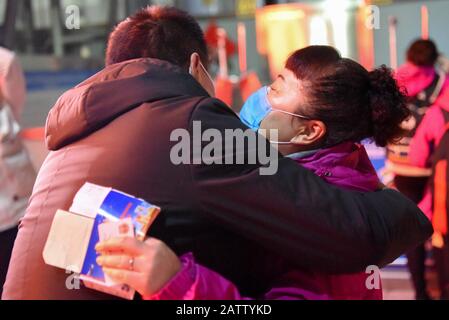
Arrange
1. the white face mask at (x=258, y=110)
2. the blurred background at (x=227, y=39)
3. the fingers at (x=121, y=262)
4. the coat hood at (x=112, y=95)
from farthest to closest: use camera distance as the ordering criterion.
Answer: the blurred background at (x=227, y=39), the white face mask at (x=258, y=110), the coat hood at (x=112, y=95), the fingers at (x=121, y=262)

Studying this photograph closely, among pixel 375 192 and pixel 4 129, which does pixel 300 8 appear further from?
pixel 375 192

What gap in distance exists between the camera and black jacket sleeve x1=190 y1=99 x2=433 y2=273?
115cm

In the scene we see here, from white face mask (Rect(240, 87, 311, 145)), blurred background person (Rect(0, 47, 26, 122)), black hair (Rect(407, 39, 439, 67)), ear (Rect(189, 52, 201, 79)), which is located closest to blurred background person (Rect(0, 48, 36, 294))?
blurred background person (Rect(0, 47, 26, 122))

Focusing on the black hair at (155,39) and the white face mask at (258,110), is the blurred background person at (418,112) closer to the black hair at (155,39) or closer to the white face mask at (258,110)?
the white face mask at (258,110)

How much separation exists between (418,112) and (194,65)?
114 inches

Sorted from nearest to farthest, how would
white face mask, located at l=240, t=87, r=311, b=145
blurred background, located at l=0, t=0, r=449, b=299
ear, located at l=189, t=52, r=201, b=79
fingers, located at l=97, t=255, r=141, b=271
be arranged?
fingers, located at l=97, t=255, r=141, b=271, ear, located at l=189, t=52, r=201, b=79, white face mask, located at l=240, t=87, r=311, b=145, blurred background, located at l=0, t=0, r=449, b=299

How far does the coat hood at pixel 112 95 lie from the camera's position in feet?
4.01

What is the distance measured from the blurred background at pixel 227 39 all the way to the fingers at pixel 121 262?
12.0ft

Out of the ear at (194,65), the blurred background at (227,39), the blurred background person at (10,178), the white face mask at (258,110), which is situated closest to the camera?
the ear at (194,65)

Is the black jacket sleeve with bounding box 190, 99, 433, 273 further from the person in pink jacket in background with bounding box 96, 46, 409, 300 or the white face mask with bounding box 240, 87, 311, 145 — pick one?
the white face mask with bounding box 240, 87, 311, 145

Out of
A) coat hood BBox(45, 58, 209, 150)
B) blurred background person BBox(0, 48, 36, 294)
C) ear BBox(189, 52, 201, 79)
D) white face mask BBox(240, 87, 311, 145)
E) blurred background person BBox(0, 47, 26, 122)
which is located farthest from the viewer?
blurred background person BBox(0, 47, 26, 122)

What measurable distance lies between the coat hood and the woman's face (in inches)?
13.1

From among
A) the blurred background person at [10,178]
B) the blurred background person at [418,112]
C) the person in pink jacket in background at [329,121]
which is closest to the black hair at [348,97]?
the person in pink jacket in background at [329,121]

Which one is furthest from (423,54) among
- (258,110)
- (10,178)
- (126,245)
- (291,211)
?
(126,245)
